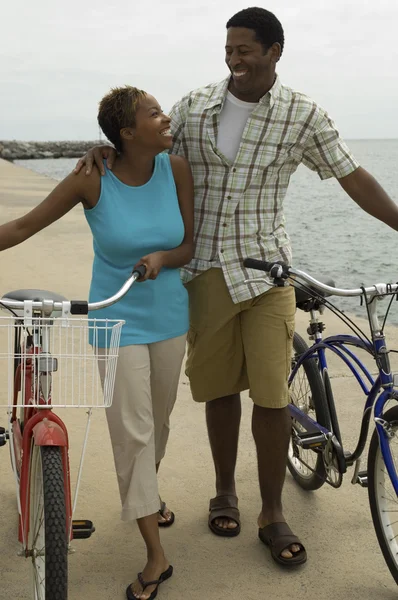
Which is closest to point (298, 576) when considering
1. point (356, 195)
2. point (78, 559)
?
point (78, 559)

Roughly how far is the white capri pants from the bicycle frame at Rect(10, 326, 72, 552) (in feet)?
1.11

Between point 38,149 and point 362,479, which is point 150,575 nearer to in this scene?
point 362,479

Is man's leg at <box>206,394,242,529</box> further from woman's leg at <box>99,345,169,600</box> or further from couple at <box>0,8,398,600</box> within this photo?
woman's leg at <box>99,345,169,600</box>

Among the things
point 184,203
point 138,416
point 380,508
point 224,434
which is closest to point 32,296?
point 138,416

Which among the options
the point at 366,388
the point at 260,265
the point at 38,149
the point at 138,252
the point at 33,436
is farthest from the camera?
the point at 38,149

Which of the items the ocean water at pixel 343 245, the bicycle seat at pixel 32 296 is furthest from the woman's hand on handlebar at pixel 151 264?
the ocean water at pixel 343 245

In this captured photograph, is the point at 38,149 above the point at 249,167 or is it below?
below

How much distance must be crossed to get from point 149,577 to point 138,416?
0.63 m

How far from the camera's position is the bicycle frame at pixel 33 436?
2.68m

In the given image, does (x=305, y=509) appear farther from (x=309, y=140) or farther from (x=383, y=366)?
(x=309, y=140)

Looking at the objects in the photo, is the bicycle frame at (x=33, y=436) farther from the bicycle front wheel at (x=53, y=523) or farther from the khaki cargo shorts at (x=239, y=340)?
the khaki cargo shorts at (x=239, y=340)

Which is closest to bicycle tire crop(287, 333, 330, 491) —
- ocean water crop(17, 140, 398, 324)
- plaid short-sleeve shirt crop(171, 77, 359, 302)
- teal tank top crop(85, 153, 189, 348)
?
plaid short-sleeve shirt crop(171, 77, 359, 302)

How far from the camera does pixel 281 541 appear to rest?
345 cm

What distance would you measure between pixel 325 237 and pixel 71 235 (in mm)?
9640
